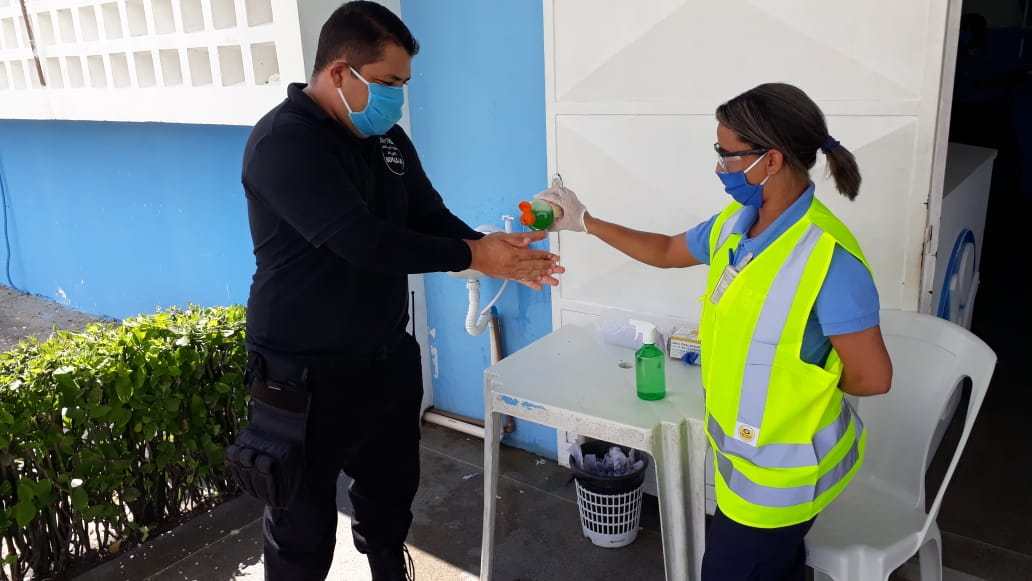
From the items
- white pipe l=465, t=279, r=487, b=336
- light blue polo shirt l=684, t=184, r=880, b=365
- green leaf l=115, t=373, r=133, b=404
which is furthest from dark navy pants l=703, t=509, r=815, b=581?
green leaf l=115, t=373, r=133, b=404

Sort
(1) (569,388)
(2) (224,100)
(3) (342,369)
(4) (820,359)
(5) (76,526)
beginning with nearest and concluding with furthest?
1. (4) (820,359)
2. (3) (342,369)
3. (1) (569,388)
4. (5) (76,526)
5. (2) (224,100)

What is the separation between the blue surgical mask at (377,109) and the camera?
2129 millimetres

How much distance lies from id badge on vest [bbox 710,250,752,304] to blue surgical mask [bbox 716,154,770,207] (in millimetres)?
143

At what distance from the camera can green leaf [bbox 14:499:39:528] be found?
283cm

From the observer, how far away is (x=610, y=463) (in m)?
3.12

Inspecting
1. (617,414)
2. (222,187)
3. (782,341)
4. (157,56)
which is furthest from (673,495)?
(157,56)

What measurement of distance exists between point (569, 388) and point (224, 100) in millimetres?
2924

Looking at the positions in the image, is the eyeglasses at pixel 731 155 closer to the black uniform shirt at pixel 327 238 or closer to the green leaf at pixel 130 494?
the black uniform shirt at pixel 327 238

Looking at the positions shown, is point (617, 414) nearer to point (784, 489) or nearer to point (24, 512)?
point (784, 489)

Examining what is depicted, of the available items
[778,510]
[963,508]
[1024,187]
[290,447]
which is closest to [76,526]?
[290,447]

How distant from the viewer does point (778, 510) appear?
6.07 ft

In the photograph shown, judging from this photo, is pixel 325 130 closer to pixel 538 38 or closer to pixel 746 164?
pixel 746 164

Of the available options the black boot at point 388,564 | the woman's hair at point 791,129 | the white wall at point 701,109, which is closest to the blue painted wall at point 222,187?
the white wall at point 701,109

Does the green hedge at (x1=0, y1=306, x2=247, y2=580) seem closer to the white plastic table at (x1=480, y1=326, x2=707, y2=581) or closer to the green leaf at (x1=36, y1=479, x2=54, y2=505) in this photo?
the green leaf at (x1=36, y1=479, x2=54, y2=505)
